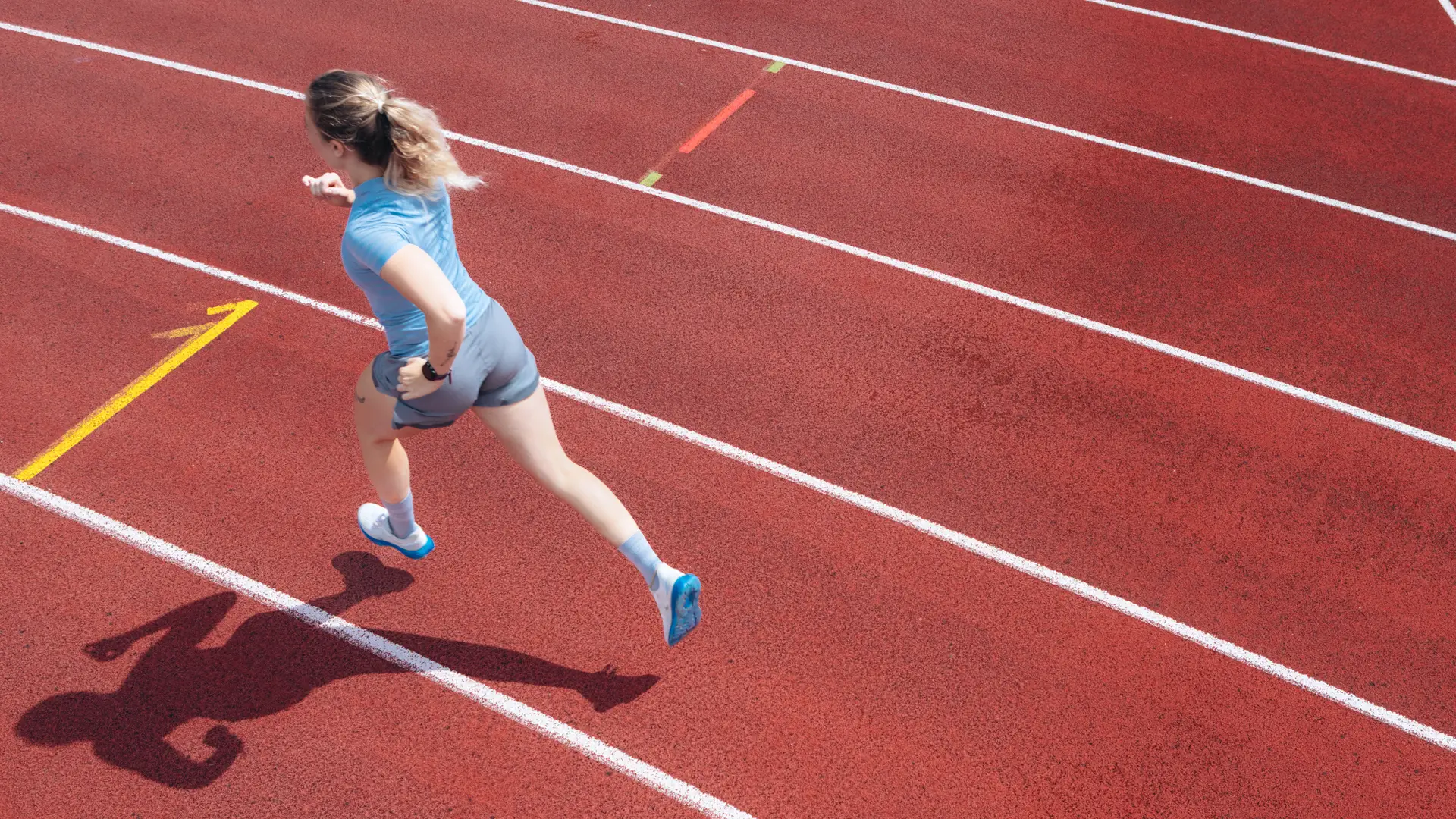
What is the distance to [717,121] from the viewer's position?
8680mm

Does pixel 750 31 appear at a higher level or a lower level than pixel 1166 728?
higher

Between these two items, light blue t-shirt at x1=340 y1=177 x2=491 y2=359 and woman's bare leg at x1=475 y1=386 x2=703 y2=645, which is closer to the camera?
light blue t-shirt at x1=340 y1=177 x2=491 y2=359

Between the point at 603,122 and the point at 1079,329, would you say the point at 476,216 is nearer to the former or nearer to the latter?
the point at 603,122

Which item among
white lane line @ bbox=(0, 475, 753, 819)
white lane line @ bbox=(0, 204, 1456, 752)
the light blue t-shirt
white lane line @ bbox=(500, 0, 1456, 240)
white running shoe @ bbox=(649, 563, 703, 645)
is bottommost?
white lane line @ bbox=(0, 475, 753, 819)

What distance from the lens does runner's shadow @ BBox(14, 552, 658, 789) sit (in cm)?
452

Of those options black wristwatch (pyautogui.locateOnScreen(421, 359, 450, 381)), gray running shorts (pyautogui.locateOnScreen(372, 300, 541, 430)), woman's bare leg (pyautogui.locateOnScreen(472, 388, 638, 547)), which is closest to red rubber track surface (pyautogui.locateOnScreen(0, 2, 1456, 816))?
woman's bare leg (pyautogui.locateOnScreen(472, 388, 638, 547))

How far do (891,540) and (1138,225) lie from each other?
3.66 meters

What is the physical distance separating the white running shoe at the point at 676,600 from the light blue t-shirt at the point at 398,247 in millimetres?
1344

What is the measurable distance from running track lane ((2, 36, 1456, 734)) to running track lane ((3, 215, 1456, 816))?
35cm

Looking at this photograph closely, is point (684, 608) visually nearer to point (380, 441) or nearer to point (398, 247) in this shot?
point (380, 441)

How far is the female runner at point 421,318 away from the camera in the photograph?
3.49 m

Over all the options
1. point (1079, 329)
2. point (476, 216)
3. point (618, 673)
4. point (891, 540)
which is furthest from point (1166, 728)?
point (476, 216)

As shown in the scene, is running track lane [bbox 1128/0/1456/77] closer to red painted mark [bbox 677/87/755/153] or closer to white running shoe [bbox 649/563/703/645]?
red painted mark [bbox 677/87/755/153]

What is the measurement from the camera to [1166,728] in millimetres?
4680
